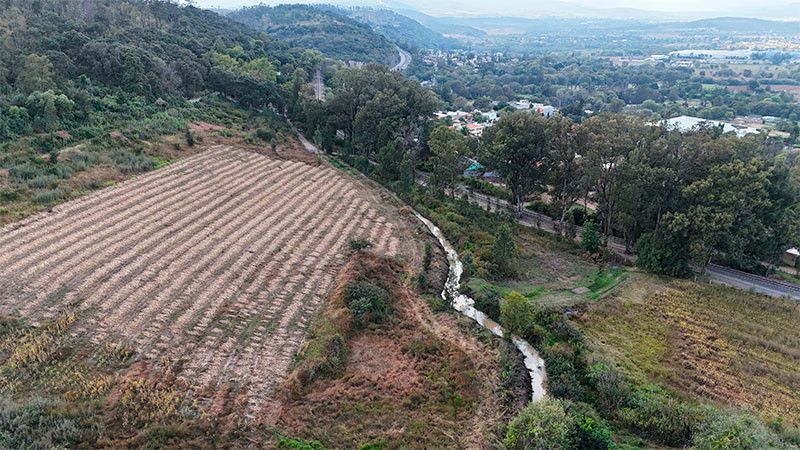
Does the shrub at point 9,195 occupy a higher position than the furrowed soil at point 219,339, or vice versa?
the shrub at point 9,195

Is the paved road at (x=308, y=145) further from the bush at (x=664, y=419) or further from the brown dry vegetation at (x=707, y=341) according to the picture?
the bush at (x=664, y=419)

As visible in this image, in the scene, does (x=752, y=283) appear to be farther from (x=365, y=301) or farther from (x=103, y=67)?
(x=103, y=67)

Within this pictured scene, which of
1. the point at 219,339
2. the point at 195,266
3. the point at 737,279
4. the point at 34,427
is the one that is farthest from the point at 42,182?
the point at 737,279

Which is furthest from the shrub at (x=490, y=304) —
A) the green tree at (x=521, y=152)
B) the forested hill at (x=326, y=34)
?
the forested hill at (x=326, y=34)

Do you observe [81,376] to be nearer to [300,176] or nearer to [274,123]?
[300,176]

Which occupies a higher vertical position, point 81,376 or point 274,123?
point 274,123

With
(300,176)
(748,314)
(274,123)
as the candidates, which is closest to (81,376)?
(300,176)

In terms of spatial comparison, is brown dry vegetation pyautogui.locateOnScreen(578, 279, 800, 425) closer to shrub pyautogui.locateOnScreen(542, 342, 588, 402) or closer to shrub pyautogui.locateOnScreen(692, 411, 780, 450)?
shrub pyautogui.locateOnScreen(542, 342, 588, 402)
